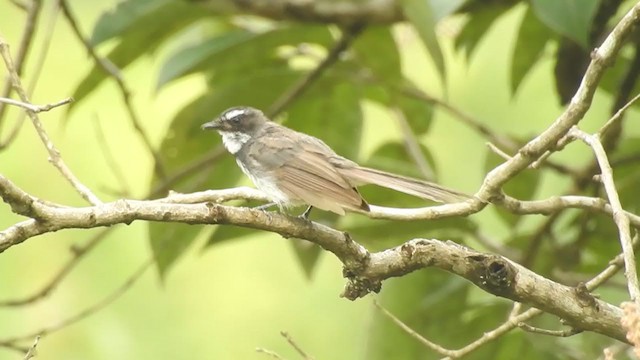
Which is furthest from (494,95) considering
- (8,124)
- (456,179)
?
(8,124)

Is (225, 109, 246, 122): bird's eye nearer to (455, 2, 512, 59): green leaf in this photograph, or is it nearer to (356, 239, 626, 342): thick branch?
(455, 2, 512, 59): green leaf

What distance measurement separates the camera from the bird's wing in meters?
2.26

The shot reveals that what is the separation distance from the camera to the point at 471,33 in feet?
10.5

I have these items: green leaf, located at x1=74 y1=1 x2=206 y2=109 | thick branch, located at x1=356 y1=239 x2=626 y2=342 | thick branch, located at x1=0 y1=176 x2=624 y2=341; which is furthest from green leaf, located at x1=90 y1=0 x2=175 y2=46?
thick branch, located at x1=356 y1=239 x2=626 y2=342

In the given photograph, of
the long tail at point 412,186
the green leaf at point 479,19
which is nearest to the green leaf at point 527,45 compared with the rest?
the green leaf at point 479,19

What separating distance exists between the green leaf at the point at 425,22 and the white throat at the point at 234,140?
1.50 feet

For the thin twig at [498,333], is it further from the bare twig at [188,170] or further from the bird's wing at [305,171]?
the bare twig at [188,170]

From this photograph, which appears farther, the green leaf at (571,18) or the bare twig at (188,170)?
the bare twig at (188,170)

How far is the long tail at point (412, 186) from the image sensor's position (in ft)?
7.57

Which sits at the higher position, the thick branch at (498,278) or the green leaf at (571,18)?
the green leaf at (571,18)

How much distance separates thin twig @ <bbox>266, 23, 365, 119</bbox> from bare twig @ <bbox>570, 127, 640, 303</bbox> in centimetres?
110

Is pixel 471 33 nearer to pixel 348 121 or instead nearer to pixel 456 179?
pixel 348 121

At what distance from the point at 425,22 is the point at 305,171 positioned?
0.39 meters

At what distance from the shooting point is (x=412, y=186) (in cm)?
235
